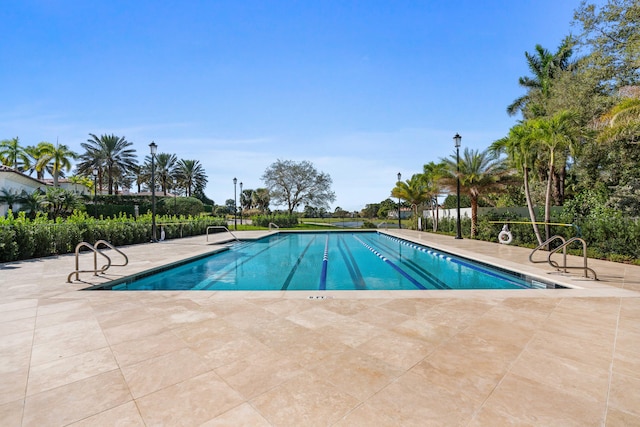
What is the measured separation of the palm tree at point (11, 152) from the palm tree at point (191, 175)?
643 inches

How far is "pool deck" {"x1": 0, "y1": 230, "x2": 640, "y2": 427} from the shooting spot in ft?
6.18

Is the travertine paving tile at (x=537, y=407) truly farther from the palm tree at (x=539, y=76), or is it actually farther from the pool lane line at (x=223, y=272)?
the palm tree at (x=539, y=76)

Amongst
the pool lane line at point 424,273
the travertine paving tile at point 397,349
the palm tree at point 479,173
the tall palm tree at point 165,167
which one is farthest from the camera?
the tall palm tree at point 165,167

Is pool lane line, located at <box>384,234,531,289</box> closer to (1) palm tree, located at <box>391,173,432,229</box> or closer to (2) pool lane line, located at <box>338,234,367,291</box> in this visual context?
(2) pool lane line, located at <box>338,234,367,291</box>

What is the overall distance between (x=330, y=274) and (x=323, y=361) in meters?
5.69

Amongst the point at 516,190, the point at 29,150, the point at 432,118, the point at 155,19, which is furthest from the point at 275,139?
the point at 29,150

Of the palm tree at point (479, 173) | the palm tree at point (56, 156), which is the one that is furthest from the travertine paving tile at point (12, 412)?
the palm tree at point (56, 156)

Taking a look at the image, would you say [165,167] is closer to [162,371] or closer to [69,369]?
[69,369]

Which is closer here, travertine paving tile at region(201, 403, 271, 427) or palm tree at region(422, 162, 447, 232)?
travertine paving tile at region(201, 403, 271, 427)

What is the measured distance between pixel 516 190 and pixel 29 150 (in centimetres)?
5058

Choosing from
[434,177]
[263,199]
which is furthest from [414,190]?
[263,199]

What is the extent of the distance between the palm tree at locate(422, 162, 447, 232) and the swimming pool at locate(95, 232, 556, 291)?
8397 millimetres

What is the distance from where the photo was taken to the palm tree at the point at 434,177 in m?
18.3

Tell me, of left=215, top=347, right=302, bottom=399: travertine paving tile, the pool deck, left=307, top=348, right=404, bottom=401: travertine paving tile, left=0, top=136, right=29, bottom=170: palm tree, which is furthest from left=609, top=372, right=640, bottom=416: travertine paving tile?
left=0, top=136, right=29, bottom=170: palm tree
